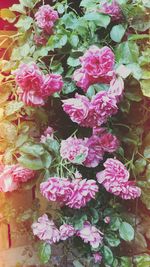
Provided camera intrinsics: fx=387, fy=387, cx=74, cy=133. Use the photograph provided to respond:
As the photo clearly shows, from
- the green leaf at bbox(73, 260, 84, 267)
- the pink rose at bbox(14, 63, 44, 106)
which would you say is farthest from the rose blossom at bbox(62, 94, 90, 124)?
the green leaf at bbox(73, 260, 84, 267)

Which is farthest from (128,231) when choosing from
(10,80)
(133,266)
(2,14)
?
(2,14)

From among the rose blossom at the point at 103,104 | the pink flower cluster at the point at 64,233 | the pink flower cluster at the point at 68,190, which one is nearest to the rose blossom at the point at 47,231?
the pink flower cluster at the point at 64,233

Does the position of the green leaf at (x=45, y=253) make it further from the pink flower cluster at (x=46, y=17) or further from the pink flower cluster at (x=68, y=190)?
the pink flower cluster at (x=46, y=17)

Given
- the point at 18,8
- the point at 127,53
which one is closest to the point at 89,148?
the point at 127,53

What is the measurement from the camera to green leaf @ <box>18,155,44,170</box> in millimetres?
1361

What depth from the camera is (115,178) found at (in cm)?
133

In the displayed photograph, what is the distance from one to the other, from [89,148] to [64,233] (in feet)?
1.04

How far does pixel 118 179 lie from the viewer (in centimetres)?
133

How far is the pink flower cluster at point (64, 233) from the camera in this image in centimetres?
139

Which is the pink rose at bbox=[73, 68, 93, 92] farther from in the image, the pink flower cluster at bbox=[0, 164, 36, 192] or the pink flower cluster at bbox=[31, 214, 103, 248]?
the pink flower cluster at bbox=[31, 214, 103, 248]

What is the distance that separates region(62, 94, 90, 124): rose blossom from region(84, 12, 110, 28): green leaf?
278mm

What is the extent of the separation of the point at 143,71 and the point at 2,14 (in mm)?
623

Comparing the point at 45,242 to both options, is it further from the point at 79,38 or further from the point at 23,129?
the point at 79,38

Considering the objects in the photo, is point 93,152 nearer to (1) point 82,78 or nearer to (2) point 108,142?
(2) point 108,142
